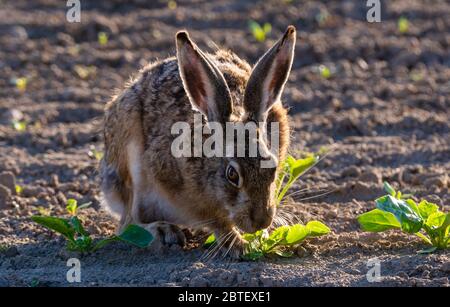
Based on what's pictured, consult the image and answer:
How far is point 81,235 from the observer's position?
669 cm

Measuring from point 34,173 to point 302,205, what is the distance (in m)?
2.59

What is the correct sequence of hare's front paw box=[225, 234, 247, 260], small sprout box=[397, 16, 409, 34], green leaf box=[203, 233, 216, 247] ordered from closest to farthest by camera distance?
hare's front paw box=[225, 234, 247, 260]
green leaf box=[203, 233, 216, 247]
small sprout box=[397, 16, 409, 34]

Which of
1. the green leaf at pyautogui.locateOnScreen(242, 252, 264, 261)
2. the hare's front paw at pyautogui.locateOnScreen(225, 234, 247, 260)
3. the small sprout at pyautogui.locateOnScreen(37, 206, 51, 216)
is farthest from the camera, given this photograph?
the small sprout at pyautogui.locateOnScreen(37, 206, 51, 216)

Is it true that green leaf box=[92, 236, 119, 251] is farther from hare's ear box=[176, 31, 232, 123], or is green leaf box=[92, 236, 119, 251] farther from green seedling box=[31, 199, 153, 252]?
hare's ear box=[176, 31, 232, 123]

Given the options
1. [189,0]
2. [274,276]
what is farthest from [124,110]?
[189,0]

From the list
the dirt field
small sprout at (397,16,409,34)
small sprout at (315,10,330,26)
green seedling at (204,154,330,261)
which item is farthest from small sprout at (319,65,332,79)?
green seedling at (204,154,330,261)

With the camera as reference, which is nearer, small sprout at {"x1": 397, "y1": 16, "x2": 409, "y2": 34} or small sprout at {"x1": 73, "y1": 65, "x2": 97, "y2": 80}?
small sprout at {"x1": 73, "y1": 65, "x2": 97, "y2": 80}

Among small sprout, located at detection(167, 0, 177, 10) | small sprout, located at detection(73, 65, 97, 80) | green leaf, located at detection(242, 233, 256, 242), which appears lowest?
green leaf, located at detection(242, 233, 256, 242)

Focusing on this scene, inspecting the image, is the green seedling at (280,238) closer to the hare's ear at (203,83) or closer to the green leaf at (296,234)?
the green leaf at (296,234)

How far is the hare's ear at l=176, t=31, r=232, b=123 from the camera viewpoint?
628cm

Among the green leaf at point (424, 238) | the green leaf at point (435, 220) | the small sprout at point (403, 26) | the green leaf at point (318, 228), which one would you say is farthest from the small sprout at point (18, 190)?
the small sprout at point (403, 26)

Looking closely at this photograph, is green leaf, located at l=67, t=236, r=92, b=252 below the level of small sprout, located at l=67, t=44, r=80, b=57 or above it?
below
